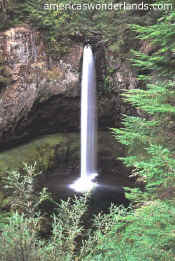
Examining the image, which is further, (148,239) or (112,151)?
(112,151)

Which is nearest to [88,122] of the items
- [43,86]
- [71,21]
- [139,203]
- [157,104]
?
[43,86]

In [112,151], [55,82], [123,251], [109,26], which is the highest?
[109,26]

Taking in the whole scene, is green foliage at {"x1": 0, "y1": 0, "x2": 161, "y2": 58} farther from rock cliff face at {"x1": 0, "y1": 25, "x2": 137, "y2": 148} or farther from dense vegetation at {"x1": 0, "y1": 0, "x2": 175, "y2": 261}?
dense vegetation at {"x1": 0, "y1": 0, "x2": 175, "y2": 261}

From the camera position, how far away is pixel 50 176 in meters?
11.8

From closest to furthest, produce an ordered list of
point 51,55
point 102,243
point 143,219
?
point 143,219 < point 102,243 < point 51,55

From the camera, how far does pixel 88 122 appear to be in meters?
12.9

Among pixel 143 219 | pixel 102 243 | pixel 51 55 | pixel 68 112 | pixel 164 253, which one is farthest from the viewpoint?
pixel 68 112

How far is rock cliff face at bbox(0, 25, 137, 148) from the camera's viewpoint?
33.6ft

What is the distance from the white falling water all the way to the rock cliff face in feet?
1.07

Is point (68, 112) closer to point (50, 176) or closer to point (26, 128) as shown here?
point (26, 128)

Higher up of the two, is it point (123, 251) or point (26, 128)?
point (26, 128)

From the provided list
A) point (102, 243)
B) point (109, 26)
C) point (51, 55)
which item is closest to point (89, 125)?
point (51, 55)

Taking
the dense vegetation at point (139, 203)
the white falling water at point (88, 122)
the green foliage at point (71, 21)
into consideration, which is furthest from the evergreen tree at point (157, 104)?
the white falling water at point (88, 122)

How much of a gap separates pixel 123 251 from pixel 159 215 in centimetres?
78
